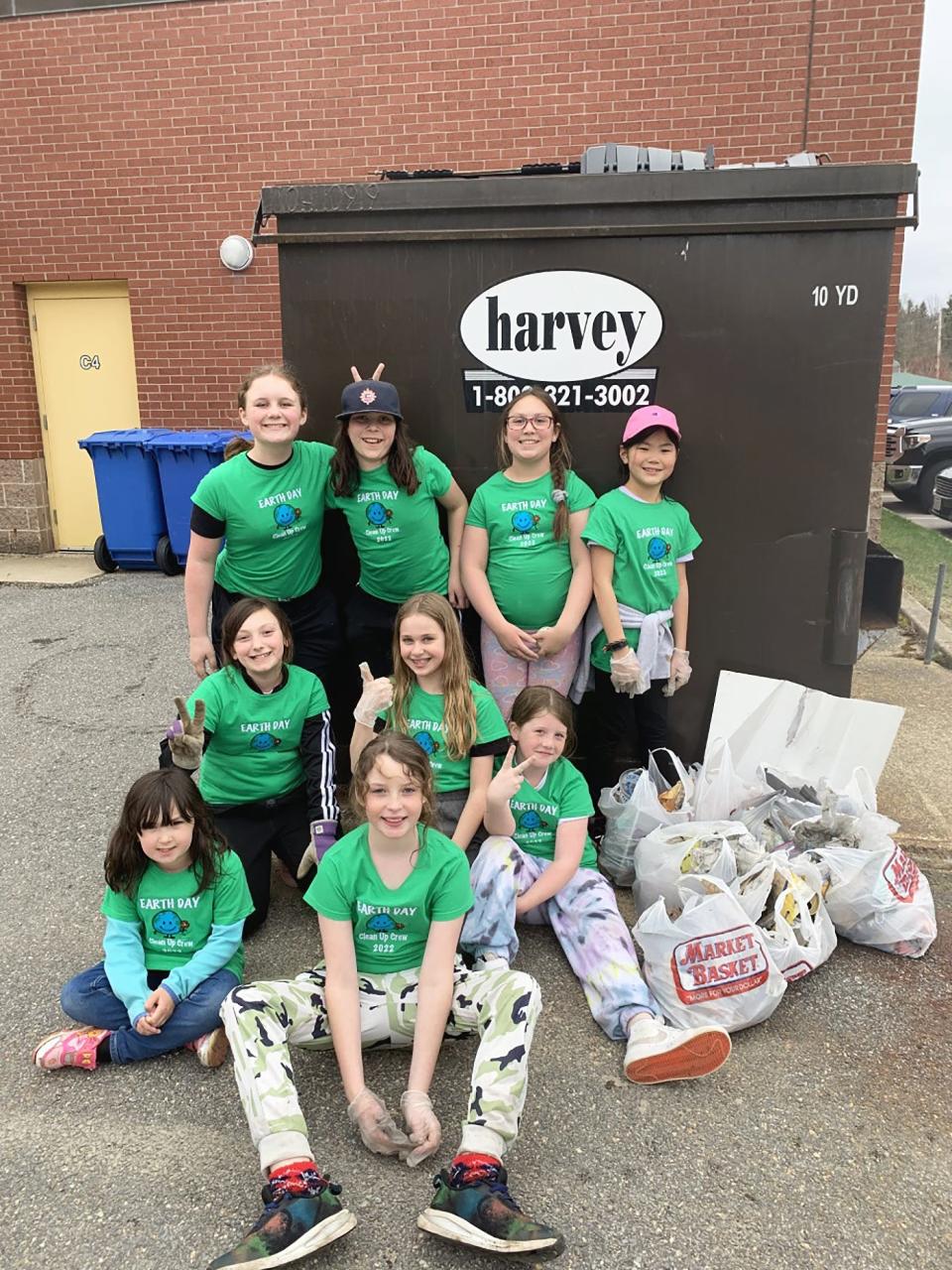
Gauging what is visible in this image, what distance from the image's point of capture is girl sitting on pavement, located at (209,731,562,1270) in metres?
1.96

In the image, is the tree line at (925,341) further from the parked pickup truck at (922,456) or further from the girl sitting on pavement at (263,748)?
the girl sitting on pavement at (263,748)

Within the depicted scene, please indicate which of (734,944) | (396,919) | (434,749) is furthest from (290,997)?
(734,944)

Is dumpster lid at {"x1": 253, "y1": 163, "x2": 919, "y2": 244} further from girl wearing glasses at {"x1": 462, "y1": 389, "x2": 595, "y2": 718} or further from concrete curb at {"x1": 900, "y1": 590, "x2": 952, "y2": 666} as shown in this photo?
concrete curb at {"x1": 900, "y1": 590, "x2": 952, "y2": 666}

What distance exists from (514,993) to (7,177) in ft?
30.5

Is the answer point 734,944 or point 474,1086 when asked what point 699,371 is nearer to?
point 734,944

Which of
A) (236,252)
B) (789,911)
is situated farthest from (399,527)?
(236,252)

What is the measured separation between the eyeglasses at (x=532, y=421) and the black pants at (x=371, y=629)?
32.6 inches

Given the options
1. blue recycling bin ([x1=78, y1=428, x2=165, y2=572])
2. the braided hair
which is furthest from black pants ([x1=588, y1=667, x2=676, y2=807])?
blue recycling bin ([x1=78, y1=428, x2=165, y2=572])

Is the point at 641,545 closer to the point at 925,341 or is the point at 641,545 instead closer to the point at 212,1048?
the point at 212,1048

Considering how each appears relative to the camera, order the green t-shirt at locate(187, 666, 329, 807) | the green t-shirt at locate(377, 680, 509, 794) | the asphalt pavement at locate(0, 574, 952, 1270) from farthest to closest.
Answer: the green t-shirt at locate(187, 666, 329, 807) → the green t-shirt at locate(377, 680, 509, 794) → the asphalt pavement at locate(0, 574, 952, 1270)

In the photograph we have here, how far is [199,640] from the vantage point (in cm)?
346

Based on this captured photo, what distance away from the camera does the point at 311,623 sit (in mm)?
3732

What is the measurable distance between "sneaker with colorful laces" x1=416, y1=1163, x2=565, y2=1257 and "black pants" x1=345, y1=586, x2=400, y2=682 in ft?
6.51

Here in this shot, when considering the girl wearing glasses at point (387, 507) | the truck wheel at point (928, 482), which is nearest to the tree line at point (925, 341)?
the truck wheel at point (928, 482)
